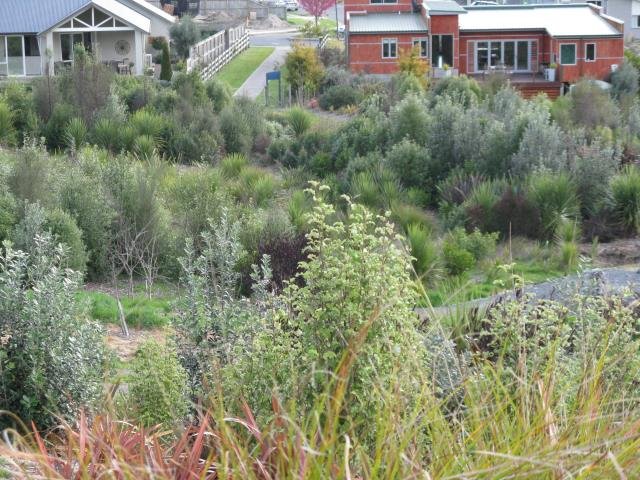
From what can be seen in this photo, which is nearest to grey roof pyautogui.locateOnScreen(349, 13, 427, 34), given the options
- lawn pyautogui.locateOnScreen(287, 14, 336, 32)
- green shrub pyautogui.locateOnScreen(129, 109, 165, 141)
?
green shrub pyautogui.locateOnScreen(129, 109, 165, 141)

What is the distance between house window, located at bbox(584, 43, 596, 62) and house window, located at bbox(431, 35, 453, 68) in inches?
204

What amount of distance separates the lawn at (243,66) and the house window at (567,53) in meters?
12.3

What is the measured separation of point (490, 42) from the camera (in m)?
47.6

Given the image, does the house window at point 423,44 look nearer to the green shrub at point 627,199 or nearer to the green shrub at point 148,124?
the green shrub at point 148,124

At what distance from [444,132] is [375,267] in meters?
16.3

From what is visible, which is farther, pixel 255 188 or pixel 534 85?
pixel 534 85

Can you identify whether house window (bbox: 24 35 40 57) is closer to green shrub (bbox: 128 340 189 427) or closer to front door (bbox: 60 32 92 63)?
front door (bbox: 60 32 92 63)

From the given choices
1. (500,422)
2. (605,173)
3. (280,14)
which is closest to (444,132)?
(605,173)

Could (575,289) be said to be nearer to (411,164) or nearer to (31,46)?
(411,164)

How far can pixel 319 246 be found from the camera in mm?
6129

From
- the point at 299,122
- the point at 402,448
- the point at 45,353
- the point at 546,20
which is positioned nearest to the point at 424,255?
the point at 45,353

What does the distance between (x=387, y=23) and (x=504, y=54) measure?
4880 mm

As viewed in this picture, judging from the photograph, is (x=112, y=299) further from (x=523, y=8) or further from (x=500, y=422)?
(x=523, y=8)

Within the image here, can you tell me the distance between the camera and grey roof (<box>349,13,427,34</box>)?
152 ft
